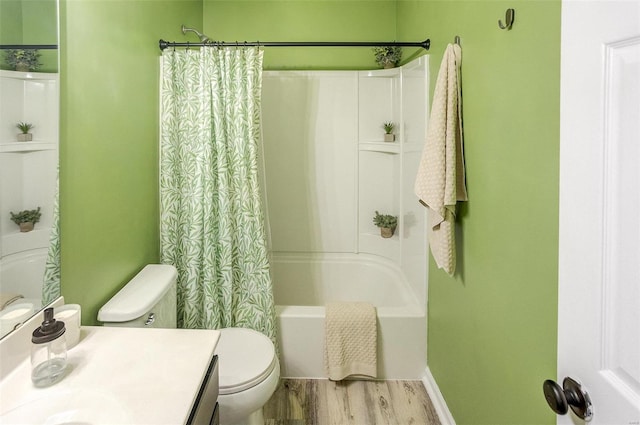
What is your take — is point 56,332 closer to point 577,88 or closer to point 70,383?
point 70,383

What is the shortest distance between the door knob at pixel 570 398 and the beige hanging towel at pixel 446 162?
854 mm

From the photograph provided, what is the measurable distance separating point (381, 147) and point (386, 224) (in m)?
0.58

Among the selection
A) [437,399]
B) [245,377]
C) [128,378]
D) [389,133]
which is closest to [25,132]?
[128,378]

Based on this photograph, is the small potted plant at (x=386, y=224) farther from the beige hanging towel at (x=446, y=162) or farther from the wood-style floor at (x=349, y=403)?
the beige hanging towel at (x=446, y=162)

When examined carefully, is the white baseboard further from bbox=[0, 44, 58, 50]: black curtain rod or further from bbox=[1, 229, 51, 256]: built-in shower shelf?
bbox=[0, 44, 58, 50]: black curtain rod

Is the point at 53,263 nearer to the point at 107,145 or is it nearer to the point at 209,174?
the point at 107,145

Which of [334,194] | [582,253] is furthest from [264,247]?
[582,253]

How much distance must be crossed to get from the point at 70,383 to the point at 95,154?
33.8 inches

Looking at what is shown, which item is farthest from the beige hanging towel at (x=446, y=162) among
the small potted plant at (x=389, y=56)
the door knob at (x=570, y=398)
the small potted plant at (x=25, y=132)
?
the small potted plant at (x=25, y=132)

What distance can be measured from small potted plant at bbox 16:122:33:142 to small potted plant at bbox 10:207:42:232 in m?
0.19

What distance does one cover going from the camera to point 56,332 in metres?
0.96

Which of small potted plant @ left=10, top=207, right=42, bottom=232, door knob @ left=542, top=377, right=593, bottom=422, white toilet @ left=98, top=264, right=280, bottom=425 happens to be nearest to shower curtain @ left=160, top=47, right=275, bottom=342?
white toilet @ left=98, top=264, right=280, bottom=425

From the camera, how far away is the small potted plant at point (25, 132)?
100 centimetres

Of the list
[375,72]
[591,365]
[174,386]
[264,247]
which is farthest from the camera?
[375,72]
